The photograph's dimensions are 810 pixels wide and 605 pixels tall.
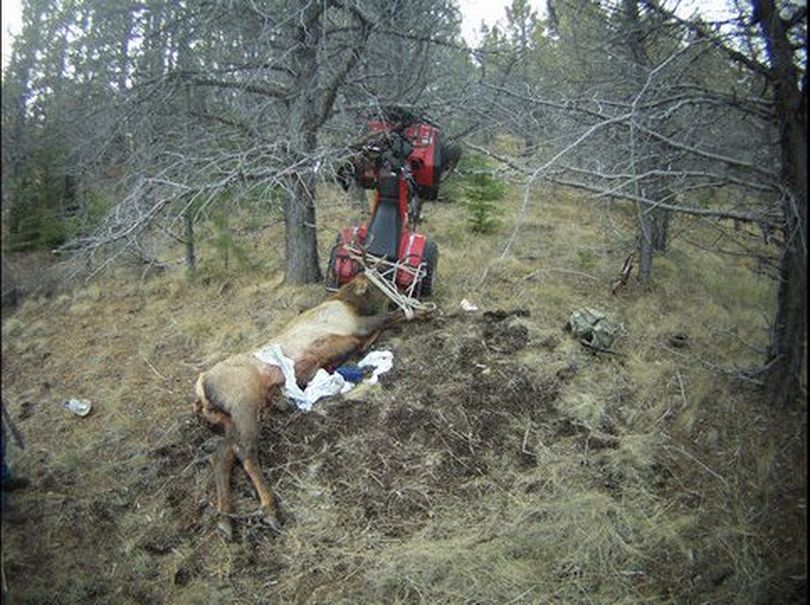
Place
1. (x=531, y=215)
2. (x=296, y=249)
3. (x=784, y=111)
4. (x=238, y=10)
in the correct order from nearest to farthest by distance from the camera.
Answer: (x=784, y=111)
(x=238, y=10)
(x=296, y=249)
(x=531, y=215)

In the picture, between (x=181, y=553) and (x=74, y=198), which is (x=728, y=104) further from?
(x=74, y=198)

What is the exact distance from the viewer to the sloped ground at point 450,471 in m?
3.24

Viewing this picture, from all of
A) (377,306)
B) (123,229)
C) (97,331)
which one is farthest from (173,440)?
(97,331)

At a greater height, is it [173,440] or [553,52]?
[553,52]

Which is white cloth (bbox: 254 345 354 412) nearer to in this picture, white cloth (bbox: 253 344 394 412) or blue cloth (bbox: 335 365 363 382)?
white cloth (bbox: 253 344 394 412)

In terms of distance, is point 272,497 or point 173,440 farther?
point 173,440

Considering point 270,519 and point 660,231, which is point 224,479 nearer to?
point 270,519

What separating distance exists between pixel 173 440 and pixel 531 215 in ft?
33.3

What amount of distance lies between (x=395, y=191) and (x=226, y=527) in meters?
3.80

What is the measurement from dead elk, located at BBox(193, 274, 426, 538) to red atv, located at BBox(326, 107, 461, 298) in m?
0.38

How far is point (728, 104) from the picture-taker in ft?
12.3

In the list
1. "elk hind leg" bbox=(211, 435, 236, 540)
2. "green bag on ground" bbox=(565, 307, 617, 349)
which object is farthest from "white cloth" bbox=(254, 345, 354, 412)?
"green bag on ground" bbox=(565, 307, 617, 349)

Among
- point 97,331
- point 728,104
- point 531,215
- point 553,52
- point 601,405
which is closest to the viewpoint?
point 728,104

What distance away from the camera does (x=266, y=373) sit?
479 cm
